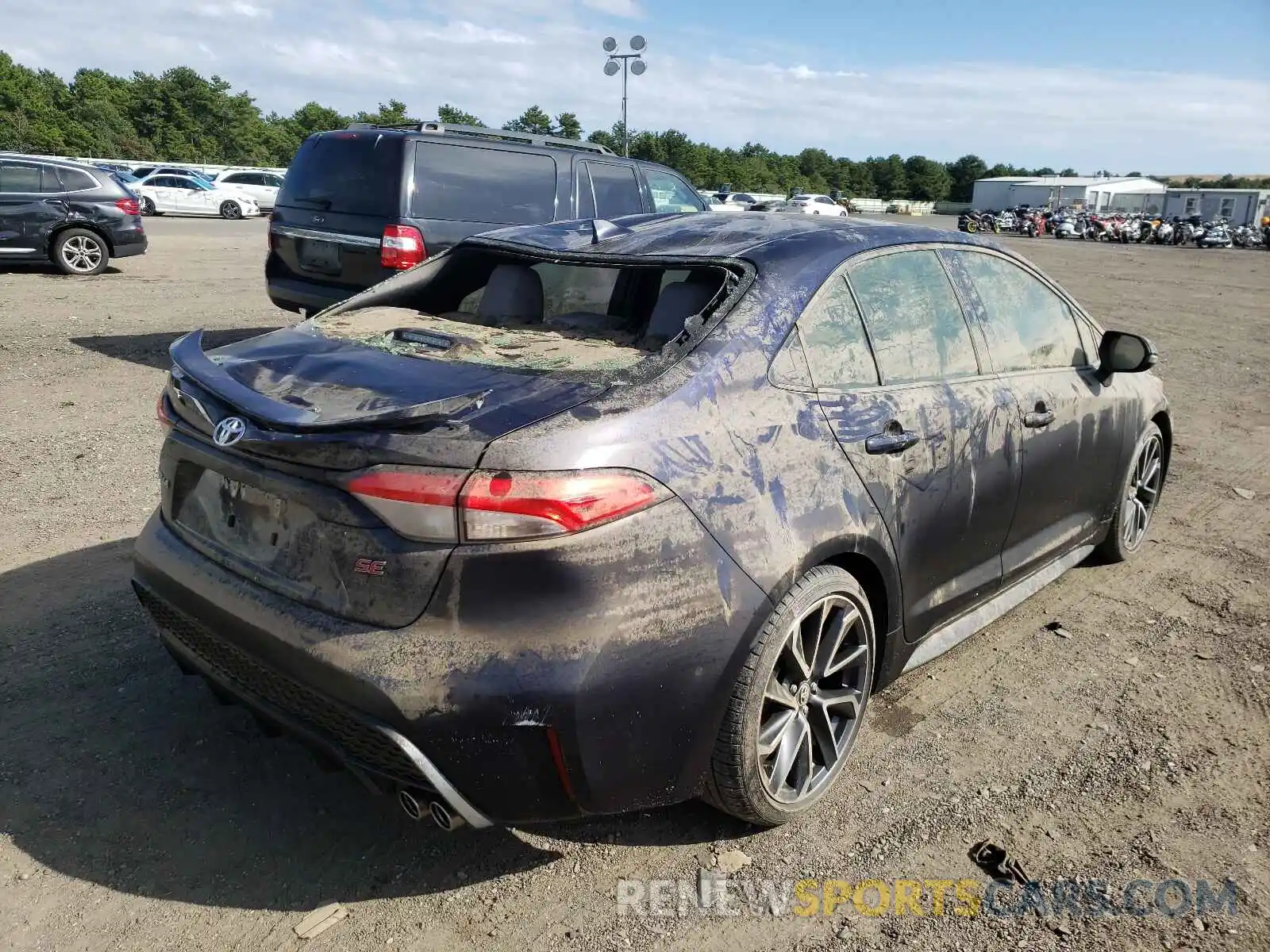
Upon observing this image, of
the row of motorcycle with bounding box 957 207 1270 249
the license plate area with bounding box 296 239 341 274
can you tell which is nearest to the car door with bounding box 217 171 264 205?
the license plate area with bounding box 296 239 341 274

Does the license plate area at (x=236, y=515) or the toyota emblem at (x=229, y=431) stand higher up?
the toyota emblem at (x=229, y=431)

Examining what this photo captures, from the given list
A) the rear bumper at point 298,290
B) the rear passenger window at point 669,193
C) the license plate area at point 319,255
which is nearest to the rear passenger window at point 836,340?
the rear bumper at point 298,290

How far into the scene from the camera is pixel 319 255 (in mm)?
7727

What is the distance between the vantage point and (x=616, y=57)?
2128cm

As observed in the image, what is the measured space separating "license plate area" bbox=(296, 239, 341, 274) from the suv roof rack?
102cm

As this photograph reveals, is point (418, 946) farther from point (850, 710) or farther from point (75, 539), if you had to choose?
point (75, 539)

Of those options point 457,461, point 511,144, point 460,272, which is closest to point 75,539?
point 460,272

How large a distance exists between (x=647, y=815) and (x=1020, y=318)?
2.41 m

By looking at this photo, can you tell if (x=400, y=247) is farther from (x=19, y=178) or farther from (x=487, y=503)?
(x=19, y=178)

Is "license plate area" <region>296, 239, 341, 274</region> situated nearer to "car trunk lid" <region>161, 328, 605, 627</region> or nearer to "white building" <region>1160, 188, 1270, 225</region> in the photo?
"car trunk lid" <region>161, 328, 605, 627</region>

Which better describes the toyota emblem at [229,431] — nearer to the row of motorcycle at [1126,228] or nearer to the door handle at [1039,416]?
the door handle at [1039,416]

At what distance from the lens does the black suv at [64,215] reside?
1303 centimetres

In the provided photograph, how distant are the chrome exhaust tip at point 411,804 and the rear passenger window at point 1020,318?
253 cm

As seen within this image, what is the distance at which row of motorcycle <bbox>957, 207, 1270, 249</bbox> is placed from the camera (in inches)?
1860
